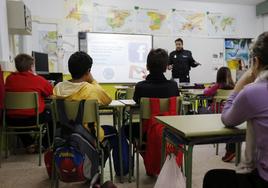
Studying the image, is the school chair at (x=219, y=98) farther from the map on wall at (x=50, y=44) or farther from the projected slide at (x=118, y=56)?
the map on wall at (x=50, y=44)

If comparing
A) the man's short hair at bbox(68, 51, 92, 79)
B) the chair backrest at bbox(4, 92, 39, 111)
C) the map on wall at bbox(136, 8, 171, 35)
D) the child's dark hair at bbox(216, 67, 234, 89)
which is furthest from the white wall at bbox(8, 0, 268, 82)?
the man's short hair at bbox(68, 51, 92, 79)

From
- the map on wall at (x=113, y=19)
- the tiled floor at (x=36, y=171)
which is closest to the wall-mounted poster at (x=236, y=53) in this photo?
the map on wall at (x=113, y=19)

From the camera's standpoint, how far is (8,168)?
276 cm

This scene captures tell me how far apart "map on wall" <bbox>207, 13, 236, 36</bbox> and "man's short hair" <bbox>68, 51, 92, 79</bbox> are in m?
5.56

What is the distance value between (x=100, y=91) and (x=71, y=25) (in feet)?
14.2

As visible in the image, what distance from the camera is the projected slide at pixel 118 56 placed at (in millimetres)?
6246

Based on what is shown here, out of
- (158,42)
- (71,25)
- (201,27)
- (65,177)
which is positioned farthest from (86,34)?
(65,177)

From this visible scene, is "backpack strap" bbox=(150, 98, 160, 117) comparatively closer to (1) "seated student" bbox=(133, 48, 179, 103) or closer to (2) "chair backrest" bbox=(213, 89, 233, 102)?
(1) "seated student" bbox=(133, 48, 179, 103)

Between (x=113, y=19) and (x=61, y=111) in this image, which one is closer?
(x=61, y=111)

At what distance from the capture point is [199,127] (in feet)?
4.50

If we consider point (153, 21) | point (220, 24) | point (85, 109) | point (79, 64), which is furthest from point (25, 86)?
point (220, 24)

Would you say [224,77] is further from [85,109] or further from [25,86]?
[25,86]

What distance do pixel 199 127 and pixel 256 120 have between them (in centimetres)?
31

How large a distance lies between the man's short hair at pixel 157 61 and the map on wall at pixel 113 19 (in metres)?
4.27
